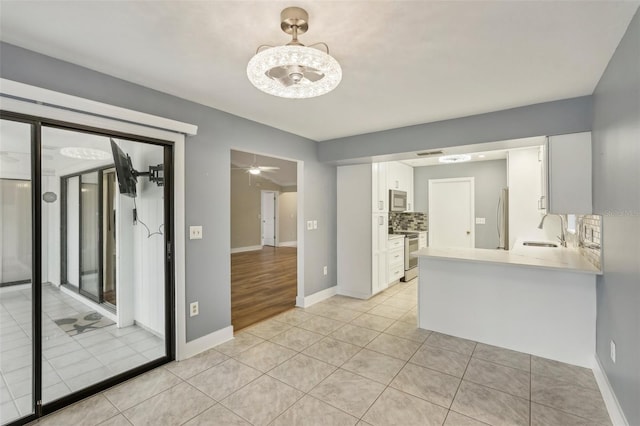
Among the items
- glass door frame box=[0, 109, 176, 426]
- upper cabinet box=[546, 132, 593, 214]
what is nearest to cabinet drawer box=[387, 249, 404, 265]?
upper cabinet box=[546, 132, 593, 214]

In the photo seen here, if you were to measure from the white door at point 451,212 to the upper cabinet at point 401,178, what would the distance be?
580mm

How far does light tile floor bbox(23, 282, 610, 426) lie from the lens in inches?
75.1

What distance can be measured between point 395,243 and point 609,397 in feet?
10.5

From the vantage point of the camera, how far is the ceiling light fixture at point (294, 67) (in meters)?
1.36

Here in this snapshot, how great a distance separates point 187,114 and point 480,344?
3.63 meters

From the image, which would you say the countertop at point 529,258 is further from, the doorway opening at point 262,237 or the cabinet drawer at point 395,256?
the doorway opening at point 262,237

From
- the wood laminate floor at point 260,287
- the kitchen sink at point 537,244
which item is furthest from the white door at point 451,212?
the wood laminate floor at point 260,287

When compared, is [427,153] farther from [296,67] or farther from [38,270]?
[38,270]

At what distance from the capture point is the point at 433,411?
1960mm

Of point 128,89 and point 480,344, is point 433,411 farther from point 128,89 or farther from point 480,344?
point 128,89

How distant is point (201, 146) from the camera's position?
2809mm

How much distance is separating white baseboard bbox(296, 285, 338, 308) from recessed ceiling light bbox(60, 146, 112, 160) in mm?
2777

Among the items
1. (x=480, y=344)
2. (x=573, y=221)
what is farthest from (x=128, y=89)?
(x=573, y=221)

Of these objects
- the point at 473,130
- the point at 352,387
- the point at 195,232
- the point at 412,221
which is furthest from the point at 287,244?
the point at 352,387
